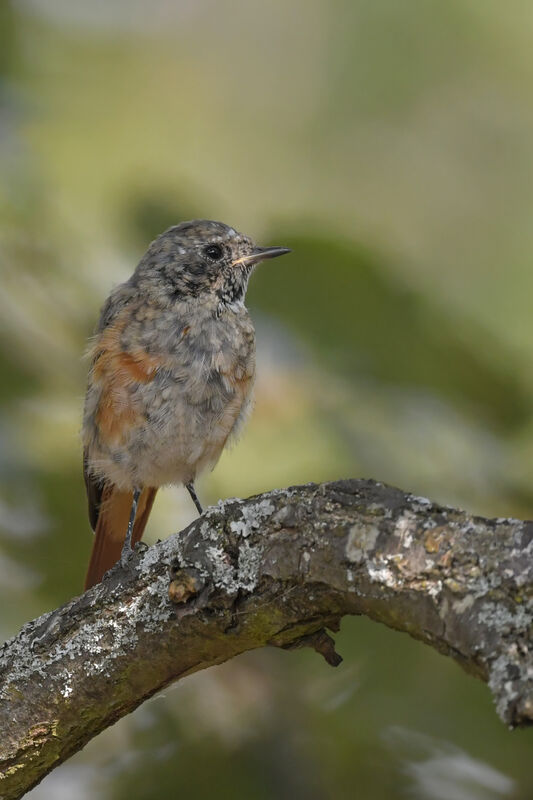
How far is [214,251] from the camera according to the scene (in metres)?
4.01

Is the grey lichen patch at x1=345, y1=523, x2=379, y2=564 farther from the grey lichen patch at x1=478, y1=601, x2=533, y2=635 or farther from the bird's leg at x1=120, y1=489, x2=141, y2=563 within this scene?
the bird's leg at x1=120, y1=489, x2=141, y2=563

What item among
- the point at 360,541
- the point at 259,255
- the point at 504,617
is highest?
the point at 259,255

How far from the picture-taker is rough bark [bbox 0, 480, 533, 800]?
1748 mm

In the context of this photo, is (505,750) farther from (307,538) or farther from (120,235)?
(120,235)

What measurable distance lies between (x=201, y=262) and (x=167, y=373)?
0.60 metres

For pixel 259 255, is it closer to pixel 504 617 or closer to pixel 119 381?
pixel 119 381

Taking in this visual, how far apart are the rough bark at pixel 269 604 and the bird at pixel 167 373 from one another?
0.98 meters

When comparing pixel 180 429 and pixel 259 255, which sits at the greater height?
pixel 259 255

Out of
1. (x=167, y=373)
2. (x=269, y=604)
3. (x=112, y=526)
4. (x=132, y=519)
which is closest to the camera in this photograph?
(x=269, y=604)

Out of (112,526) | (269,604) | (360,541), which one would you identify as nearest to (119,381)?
(112,526)

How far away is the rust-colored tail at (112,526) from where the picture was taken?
368 cm

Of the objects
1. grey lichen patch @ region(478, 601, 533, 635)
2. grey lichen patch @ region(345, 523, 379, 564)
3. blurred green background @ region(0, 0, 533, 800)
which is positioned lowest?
grey lichen patch @ region(478, 601, 533, 635)

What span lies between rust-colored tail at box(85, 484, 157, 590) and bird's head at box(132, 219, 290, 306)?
0.82 m

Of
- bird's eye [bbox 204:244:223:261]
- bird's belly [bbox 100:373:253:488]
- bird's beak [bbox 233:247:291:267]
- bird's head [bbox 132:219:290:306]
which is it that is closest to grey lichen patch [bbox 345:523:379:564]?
bird's belly [bbox 100:373:253:488]
